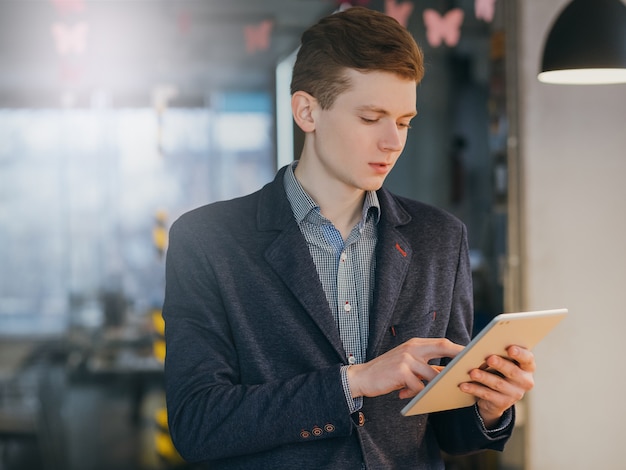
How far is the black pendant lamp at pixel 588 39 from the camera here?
272 centimetres

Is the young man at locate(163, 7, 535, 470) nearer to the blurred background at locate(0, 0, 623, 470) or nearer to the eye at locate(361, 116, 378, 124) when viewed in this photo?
the eye at locate(361, 116, 378, 124)

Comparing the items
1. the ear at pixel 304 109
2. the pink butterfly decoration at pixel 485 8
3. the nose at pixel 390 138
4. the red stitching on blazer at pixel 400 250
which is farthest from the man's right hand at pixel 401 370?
the pink butterfly decoration at pixel 485 8

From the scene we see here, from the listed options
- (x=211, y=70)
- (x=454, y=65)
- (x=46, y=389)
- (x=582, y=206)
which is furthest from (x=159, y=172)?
(x=582, y=206)

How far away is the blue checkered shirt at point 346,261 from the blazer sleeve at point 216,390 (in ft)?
0.37

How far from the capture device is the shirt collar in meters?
1.86

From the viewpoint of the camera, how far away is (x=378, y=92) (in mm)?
1743

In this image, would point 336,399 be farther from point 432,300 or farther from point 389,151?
point 389,151

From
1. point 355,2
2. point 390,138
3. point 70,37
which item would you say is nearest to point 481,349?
point 390,138

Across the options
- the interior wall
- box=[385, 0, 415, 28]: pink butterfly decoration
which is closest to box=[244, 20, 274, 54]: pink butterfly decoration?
box=[385, 0, 415, 28]: pink butterfly decoration

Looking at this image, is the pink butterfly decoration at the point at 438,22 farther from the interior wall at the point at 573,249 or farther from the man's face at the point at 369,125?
the man's face at the point at 369,125

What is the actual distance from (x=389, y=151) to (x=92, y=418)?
2937mm

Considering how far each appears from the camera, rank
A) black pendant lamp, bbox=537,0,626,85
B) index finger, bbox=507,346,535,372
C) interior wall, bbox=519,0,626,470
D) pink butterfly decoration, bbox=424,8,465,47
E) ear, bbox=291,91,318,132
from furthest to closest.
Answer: pink butterfly decoration, bbox=424,8,465,47
interior wall, bbox=519,0,626,470
black pendant lamp, bbox=537,0,626,85
ear, bbox=291,91,318,132
index finger, bbox=507,346,535,372

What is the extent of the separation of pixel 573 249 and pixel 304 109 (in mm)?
2523

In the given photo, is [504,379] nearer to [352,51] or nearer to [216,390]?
[216,390]
